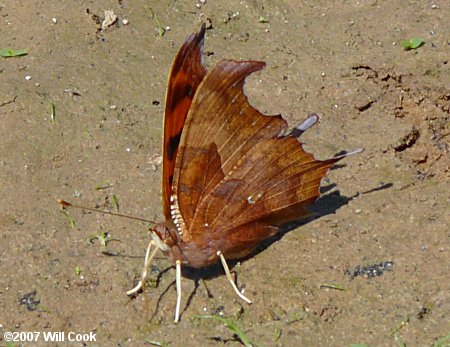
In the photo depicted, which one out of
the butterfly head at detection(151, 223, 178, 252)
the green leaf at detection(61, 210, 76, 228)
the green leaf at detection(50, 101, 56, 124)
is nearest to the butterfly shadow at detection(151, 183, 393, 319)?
the butterfly head at detection(151, 223, 178, 252)

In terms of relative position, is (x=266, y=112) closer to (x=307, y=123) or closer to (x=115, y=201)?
(x=307, y=123)

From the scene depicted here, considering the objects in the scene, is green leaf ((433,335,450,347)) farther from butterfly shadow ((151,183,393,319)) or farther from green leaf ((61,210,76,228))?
green leaf ((61,210,76,228))

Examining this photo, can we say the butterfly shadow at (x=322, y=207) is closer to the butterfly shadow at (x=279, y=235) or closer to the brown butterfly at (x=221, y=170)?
the butterfly shadow at (x=279, y=235)

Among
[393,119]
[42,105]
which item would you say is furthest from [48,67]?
[393,119]

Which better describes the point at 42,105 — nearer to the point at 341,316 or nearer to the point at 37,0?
the point at 37,0

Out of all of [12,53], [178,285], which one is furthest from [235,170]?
[12,53]

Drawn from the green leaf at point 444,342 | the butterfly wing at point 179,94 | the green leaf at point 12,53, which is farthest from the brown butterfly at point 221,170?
the green leaf at point 12,53
